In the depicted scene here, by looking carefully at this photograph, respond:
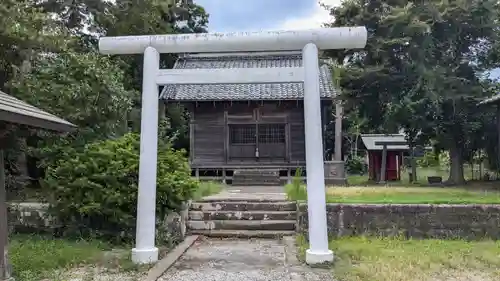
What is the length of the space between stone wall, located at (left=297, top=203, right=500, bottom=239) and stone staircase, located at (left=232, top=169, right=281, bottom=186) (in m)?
8.41

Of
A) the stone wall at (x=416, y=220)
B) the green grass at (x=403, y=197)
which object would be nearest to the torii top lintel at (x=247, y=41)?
the stone wall at (x=416, y=220)

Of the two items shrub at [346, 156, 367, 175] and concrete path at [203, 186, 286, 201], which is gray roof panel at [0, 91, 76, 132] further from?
shrub at [346, 156, 367, 175]

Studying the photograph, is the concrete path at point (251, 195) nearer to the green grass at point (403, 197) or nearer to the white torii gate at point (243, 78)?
the green grass at point (403, 197)

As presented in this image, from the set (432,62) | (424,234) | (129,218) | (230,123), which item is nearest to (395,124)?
(432,62)

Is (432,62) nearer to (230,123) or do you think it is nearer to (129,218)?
(230,123)

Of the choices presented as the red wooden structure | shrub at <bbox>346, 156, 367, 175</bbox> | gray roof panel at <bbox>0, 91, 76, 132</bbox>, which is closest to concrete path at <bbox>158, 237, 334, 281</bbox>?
gray roof panel at <bbox>0, 91, 76, 132</bbox>

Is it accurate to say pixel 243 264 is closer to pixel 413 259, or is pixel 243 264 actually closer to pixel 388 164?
pixel 413 259

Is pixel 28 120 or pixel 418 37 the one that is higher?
pixel 418 37

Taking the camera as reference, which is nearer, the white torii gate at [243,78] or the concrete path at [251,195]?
the white torii gate at [243,78]

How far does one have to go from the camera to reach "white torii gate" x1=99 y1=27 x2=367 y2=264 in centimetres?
691

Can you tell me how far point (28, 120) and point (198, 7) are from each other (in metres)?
22.1

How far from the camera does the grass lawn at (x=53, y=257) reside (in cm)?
620

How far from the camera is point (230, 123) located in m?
18.6

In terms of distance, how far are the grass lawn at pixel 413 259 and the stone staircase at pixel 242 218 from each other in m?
0.98
